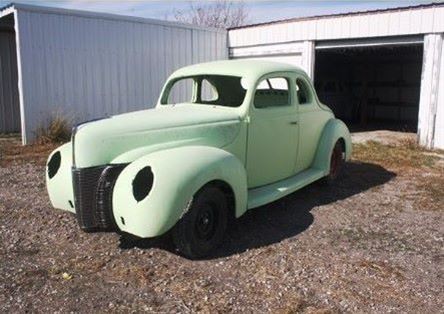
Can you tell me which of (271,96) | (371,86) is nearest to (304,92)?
(271,96)

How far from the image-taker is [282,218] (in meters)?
5.72

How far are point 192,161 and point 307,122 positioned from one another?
2561 millimetres

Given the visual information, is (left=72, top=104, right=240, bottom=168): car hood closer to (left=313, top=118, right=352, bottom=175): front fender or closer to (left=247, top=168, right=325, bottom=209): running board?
(left=247, top=168, right=325, bottom=209): running board

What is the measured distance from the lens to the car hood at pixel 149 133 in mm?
4336

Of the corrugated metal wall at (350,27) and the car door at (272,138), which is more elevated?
the corrugated metal wall at (350,27)

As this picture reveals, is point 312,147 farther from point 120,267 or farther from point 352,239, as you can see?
point 120,267

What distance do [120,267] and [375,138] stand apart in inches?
401

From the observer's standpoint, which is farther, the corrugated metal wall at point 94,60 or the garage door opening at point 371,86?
the garage door opening at point 371,86

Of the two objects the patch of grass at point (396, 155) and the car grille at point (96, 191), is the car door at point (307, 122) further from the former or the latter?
the patch of grass at point (396, 155)

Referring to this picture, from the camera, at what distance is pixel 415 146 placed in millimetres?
10977

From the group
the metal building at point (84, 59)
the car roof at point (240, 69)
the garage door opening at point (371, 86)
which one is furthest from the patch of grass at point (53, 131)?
the garage door opening at point (371, 86)

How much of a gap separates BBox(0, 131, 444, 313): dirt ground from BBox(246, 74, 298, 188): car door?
1.76 ft

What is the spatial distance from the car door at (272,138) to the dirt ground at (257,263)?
1.76 feet

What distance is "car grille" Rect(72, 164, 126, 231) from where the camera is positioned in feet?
14.1
